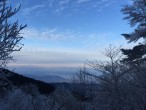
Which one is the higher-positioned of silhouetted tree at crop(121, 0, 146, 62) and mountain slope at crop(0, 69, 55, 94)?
silhouetted tree at crop(121, 0, 146, 62)

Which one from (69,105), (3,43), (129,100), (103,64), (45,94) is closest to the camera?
(3,43)

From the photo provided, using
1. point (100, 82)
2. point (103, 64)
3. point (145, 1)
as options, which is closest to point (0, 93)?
point (103, 64)

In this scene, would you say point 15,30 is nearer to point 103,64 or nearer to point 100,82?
point 100,82

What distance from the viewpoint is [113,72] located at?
2314 cm

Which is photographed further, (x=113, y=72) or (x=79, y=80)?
(x=79, y=80)

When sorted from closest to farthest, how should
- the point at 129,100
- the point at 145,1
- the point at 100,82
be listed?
the point at 129,100 → the point at 100,82 → the point at 145,1

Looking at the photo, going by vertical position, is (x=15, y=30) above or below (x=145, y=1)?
below

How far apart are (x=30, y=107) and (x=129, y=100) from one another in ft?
53.2

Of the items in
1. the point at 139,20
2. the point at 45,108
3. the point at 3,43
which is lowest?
the point at 45,108

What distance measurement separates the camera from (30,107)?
30.0m

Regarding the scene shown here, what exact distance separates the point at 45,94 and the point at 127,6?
38.6 ft

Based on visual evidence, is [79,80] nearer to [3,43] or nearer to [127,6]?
[127,6]

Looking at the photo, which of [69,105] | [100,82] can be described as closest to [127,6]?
[69,105]

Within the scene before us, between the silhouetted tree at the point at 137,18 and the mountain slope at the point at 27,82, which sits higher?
the silhouetted tree at the point at 137,18
